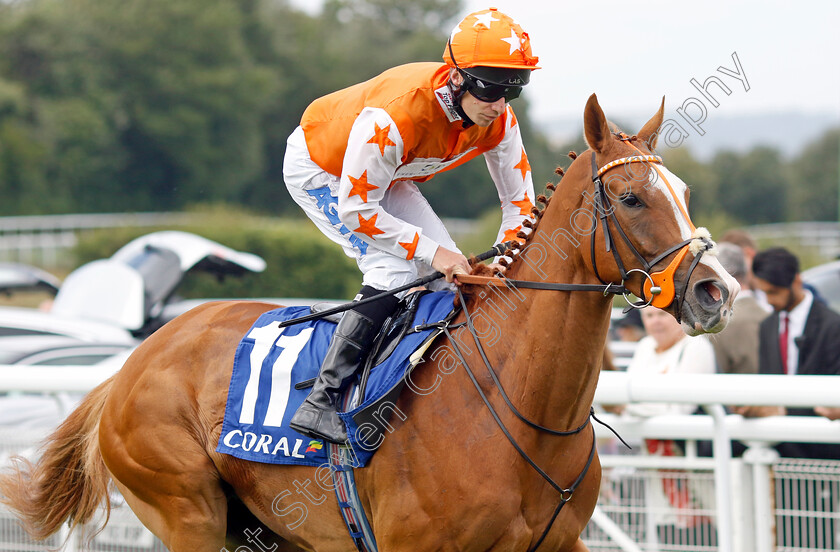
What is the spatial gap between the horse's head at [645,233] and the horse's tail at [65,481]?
7.18ft

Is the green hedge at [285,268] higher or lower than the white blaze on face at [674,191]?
lower

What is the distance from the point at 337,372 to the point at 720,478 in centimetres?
169

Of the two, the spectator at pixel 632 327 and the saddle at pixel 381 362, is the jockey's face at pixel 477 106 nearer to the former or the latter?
the saddle at pixel 381 362

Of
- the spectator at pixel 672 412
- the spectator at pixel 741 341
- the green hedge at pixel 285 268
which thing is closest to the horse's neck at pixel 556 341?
the spectator at pixel 672 412

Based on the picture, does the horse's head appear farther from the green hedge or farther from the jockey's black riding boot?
the green hedge

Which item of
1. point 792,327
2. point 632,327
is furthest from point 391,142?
point 632,327

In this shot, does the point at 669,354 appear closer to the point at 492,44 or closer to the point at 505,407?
the point at 505,407

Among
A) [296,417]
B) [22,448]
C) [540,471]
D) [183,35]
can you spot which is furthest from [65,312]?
[183,35]

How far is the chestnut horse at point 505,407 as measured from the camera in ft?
8.62

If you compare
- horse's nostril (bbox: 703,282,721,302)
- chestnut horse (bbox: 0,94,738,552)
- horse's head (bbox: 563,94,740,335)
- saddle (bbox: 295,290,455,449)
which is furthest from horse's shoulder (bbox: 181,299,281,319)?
horse's nostril (bbox: 703,282,721,302)

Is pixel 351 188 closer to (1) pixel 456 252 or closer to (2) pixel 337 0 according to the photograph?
(1) pixel 456 252

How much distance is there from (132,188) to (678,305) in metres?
37.3

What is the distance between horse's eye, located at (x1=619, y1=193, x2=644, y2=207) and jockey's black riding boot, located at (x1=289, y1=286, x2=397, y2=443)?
0.93m

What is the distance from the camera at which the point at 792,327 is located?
503 cm
